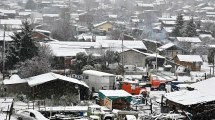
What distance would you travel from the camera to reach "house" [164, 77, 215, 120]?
11500 millimetres

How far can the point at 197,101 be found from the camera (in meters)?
11.6

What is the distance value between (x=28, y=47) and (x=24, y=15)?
33445 millimetres

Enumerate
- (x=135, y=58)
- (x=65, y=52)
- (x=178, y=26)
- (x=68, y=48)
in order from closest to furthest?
(x=65, y=52) < (x=68, y=48) < (x=135, y=58) < (x=178, y=26)

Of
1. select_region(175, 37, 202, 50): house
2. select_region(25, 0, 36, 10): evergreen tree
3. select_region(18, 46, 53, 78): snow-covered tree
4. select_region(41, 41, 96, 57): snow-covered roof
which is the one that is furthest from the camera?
select_region(25, 0, 36, 10): evergreen tree

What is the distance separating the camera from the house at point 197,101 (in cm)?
1150

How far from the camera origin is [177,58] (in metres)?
25.2

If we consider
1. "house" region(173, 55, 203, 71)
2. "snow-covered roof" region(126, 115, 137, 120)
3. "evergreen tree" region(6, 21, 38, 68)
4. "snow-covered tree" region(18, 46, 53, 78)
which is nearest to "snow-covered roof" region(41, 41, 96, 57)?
"evergreen tree" region(6, 21, 38, 68)

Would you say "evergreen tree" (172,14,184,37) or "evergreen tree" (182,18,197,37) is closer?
"evergreen tree" (182,18,197,37)

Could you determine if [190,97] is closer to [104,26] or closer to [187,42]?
[187,42]

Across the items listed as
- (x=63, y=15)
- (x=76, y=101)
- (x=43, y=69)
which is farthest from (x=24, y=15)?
(x=76, y=101)

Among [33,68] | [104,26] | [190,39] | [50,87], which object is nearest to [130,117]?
[50,87]

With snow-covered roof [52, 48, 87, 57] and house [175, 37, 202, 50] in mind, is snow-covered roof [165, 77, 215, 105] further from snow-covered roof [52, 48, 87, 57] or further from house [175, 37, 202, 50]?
house [175, 37, 202, 50]

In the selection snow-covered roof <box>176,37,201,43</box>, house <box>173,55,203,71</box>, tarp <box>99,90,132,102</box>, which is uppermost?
tarp <box>99,90,132,102</box>

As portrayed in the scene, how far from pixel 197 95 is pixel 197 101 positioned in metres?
0.71
